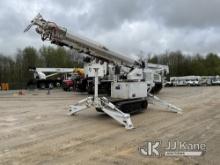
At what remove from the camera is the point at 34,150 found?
7.78 metres

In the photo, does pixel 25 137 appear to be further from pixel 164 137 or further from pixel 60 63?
pixel 60 63

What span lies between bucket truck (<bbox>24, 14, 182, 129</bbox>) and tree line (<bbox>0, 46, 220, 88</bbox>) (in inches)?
1301

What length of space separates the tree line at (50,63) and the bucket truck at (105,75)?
3305 cm

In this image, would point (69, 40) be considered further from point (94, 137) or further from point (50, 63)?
point (50, 63)

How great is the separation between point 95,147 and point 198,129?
4.11 meters

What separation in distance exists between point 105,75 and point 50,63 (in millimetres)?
51336

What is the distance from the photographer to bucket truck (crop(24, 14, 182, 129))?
12.2 meters

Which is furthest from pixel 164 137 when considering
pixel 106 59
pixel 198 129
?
pixel 106 59

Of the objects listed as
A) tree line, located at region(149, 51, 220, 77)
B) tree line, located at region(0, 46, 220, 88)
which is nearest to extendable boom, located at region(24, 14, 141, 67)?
tree line, located at region(0, 46, 220, 88)

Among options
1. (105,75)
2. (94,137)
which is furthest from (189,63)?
(94,137)

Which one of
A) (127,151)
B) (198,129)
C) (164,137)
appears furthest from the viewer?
(198,129)

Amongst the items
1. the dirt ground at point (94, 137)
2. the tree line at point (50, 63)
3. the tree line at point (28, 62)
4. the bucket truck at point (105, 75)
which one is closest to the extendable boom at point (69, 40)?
the bucket truck at point (105, 75)

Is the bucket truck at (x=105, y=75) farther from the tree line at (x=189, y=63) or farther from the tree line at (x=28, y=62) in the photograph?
the tree line at (x=189, y=63)

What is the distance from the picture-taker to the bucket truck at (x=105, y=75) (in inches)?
479
